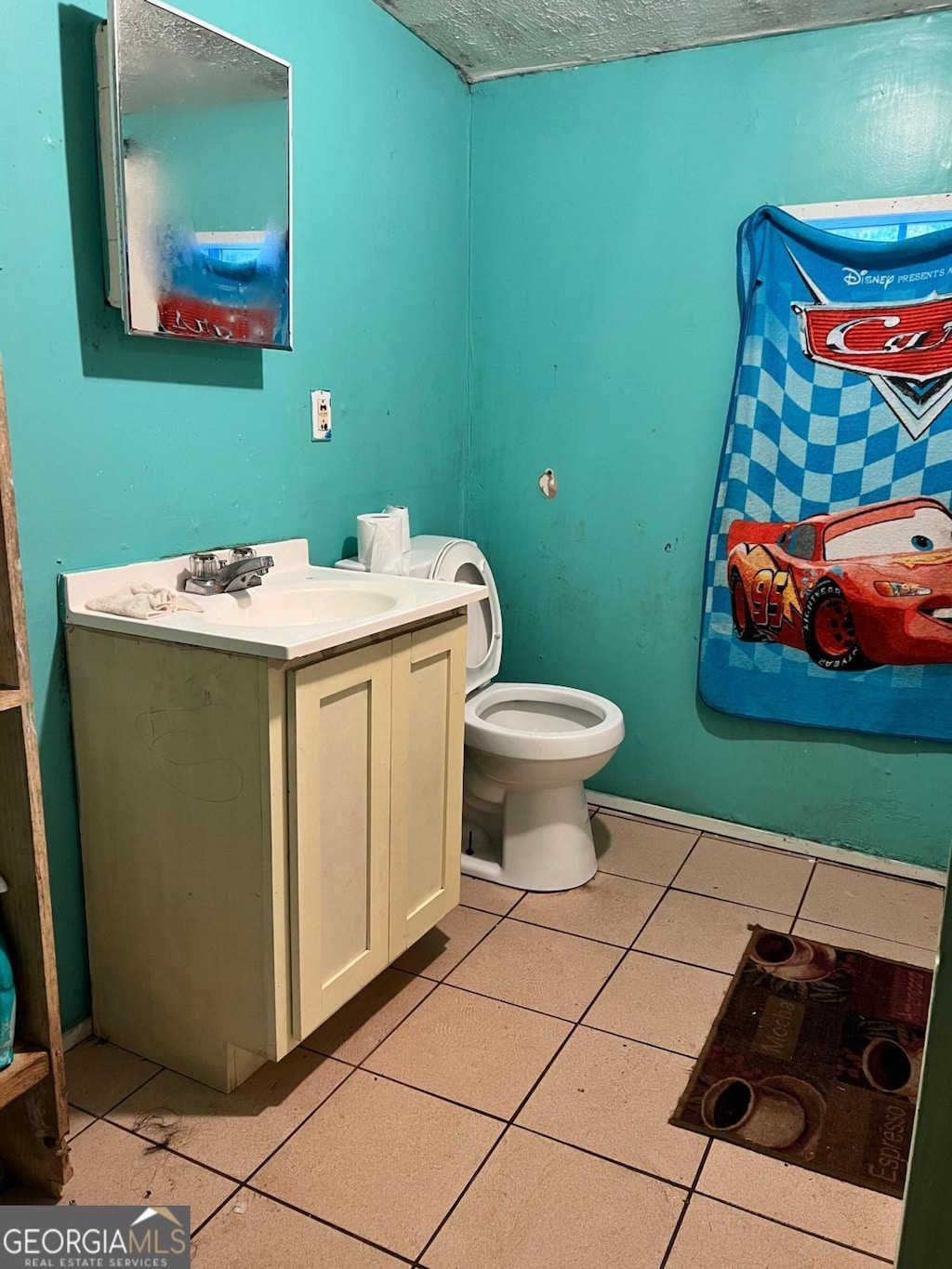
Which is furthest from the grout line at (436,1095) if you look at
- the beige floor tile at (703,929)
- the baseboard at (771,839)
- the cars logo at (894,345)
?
the cars logo at (894,345)

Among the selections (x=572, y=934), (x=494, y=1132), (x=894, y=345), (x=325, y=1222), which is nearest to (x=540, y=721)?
(x=572, y=934)

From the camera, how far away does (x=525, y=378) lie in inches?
108

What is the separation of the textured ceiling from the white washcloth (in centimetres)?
153

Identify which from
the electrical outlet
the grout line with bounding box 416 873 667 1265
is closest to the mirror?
the electrical outlet

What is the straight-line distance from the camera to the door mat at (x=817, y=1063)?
5.18 ft

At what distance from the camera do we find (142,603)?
1607mm

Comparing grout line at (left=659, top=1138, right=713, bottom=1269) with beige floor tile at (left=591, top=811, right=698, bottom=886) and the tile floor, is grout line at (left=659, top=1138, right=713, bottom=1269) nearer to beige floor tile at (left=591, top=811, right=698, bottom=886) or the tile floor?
the tile floor

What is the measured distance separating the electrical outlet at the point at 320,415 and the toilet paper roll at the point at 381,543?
0.21 meters

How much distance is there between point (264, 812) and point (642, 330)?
5.67ft

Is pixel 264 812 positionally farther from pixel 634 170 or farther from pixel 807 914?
pixel 634 170

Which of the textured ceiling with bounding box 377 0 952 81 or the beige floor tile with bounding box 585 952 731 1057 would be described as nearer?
the beige floor tile with bounding box 585 952 731 1057

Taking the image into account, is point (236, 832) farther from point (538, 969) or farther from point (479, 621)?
point (479, 621)

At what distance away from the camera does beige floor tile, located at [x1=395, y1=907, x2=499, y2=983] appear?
2.06 m

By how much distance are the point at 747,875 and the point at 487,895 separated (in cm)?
70
